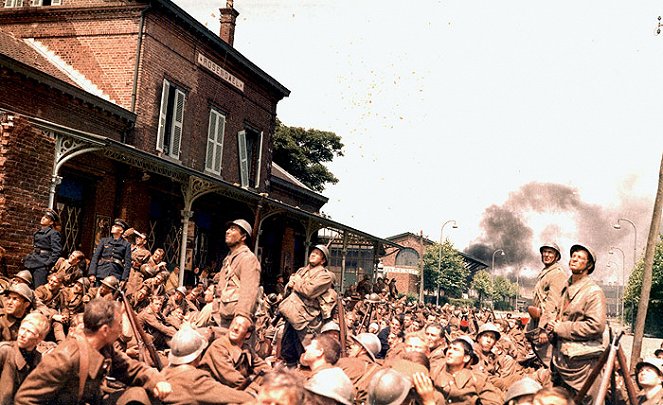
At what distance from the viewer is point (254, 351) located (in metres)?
7.55

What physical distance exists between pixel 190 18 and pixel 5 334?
14475 millimetres

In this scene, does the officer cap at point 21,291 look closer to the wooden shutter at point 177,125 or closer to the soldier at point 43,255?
the soldier at point 43,255

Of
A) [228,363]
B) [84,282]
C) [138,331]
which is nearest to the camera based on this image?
[228,363]

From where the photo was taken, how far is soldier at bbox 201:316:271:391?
6.03 meters

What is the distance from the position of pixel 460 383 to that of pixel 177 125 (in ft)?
47.8

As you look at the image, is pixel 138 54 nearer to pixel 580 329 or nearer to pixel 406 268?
pixel 580 329

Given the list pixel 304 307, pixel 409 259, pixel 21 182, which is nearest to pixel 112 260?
pixel 21 182

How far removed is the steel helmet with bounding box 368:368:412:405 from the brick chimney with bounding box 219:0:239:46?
20827mm

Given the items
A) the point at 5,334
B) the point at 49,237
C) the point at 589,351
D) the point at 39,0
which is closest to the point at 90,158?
the point at 49,237

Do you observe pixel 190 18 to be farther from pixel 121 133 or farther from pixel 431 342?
pixel 431 342

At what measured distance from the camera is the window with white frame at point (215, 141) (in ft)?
68.5

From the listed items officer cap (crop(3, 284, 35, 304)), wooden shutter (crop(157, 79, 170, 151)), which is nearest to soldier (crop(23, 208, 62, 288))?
officer cap (crop(3, 284, 35, 304))

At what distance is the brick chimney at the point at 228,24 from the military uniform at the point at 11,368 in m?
19.7

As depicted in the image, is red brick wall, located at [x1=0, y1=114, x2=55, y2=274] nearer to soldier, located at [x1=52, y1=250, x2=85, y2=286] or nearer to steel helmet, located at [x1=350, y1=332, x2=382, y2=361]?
soldier, located at [x1=52, y1=250, x2=85, y2=286]
